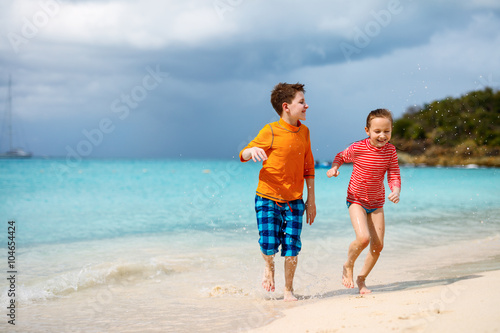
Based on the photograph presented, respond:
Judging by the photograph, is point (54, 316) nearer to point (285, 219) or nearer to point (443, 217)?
point (285, 219)

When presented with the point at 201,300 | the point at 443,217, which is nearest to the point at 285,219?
the point at 201,300

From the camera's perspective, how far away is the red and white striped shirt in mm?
4309

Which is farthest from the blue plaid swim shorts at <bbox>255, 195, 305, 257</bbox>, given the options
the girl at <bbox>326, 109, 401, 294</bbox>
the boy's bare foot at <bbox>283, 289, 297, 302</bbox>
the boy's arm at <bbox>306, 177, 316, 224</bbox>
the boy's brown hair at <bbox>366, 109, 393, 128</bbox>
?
the boy's brown hair at <bbox>366, 109, 393, 128</bbox>

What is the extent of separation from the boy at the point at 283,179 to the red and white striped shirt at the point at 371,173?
1.47 feet

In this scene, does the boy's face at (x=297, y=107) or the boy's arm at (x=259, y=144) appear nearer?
the boy's arm at (x=259, y=144)

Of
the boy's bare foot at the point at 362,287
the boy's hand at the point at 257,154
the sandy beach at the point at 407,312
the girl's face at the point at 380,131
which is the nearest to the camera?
the sandy beach at the point at 407,312

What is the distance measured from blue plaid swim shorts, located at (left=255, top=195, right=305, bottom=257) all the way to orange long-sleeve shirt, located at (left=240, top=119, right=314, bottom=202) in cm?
7

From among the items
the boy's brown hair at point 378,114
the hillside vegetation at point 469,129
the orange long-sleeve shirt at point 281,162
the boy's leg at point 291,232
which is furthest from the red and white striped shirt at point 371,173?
the hillside vegetation at point 469,129

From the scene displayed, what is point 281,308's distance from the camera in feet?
13.3

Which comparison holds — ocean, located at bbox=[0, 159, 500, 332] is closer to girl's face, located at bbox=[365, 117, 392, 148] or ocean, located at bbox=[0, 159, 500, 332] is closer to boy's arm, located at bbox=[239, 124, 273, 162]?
boy's arm, located at bbox=[239, 124, 273, 162]

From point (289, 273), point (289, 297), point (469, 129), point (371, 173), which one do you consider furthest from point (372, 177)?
point (469, 129)

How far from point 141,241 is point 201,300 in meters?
4.00

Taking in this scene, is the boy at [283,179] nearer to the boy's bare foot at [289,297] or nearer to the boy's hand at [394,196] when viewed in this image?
the boy's bare foot at [289,297]

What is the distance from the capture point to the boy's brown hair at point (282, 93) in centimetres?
429
